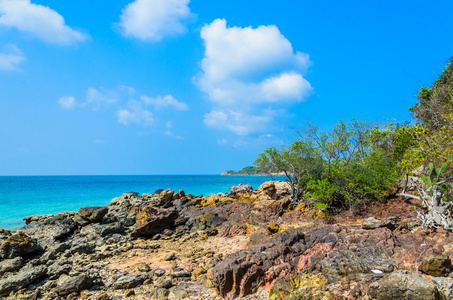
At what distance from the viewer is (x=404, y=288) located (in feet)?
16.9

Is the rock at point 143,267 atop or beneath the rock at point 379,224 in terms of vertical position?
beneath

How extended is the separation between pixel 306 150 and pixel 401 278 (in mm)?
11936

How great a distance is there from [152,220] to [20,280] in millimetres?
6597

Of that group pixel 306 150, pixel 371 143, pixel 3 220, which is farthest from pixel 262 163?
pixel 3 220

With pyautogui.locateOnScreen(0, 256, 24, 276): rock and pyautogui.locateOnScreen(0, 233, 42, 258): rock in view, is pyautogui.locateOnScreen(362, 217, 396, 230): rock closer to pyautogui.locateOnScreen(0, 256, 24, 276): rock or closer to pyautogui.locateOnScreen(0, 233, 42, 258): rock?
pyautogui.locateOnScreen(0, 256, 24, 276): rock

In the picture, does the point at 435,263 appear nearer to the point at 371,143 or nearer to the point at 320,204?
the point at 320,204

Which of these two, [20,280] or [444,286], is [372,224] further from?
[20,280]

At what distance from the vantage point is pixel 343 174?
13.6m

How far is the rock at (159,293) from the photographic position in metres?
7.04

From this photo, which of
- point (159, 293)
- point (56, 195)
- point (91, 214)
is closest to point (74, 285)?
point (159, 293)

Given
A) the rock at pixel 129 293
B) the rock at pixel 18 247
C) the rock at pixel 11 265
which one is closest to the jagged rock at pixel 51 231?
the rock at pixel 18 247

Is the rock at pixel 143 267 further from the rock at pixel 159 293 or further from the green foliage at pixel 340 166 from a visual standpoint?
the green foliage at pixel 340 166

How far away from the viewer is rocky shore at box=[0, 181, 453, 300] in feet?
19.6

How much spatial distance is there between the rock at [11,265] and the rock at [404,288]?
39.6ft
